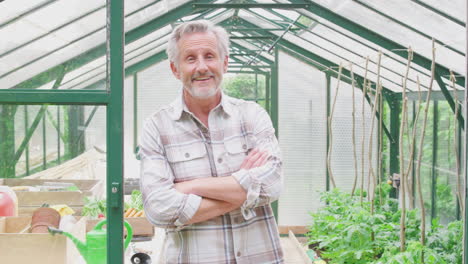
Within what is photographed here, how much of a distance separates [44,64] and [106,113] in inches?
9.8

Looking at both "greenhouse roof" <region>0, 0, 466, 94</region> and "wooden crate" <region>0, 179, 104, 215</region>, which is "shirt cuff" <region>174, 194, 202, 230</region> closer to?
"wooden crate" <region>0, 179, 104, 215</region>

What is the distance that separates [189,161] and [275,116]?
5036mm

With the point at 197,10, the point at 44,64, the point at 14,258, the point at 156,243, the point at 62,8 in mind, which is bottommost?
the point at 156,243

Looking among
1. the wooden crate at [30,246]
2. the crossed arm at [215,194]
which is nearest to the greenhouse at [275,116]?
the wooden crate at [30,246]

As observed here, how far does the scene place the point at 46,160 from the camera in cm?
183

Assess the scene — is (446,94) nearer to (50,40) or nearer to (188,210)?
(188,210)

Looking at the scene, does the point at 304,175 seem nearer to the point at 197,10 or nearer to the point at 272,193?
the point at 197,10

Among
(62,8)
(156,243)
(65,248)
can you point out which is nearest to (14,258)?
(65,248)

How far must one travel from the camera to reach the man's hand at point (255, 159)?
5.98 feet

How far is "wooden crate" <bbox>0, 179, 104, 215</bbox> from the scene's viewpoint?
1859 millimetres

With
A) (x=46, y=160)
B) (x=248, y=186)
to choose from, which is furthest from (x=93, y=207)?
(x=248, y=186)

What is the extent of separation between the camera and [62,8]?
1755 mm

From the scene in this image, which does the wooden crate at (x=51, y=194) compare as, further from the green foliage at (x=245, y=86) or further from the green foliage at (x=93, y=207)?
the green foliage at (x=245, y=86)

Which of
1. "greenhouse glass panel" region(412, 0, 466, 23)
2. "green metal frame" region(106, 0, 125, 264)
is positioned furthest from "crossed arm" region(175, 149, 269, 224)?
"greenhouse glass panel" region(412, 0, 466, 23)
